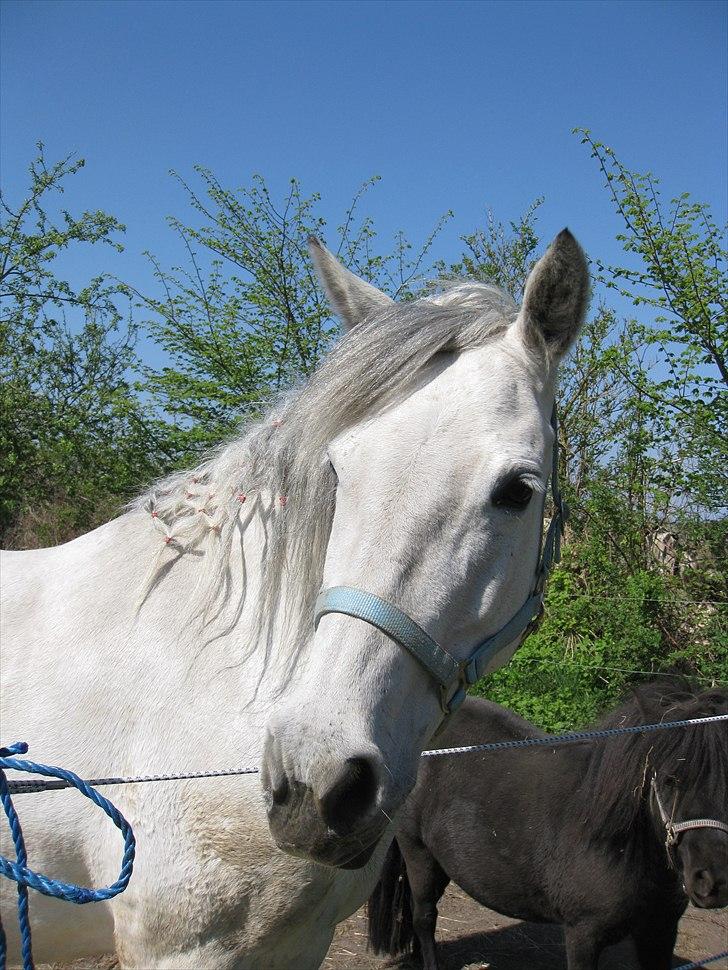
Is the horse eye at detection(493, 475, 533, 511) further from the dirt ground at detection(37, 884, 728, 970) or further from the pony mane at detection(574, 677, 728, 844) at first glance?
the dirt ground at detection(37, 884, 728, 970)

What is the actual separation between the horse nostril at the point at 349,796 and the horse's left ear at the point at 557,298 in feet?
3.42

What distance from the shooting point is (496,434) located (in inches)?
59.4

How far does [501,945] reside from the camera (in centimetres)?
452

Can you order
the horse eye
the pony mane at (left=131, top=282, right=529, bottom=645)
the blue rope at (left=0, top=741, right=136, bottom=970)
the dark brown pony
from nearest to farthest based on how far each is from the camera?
the blue rope at (left=0, top=741, right=136, bottom=970) < the horse eye < the pony mane at (left=131, top=282, right=529, bottom=645) < the dark brown pony

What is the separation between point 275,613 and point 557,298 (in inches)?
39.4

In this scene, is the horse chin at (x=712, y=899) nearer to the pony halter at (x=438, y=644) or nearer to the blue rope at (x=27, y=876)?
the pony halter at (x=438, y=644)

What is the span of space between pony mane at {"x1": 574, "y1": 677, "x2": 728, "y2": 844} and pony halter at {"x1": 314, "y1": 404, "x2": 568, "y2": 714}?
216cm

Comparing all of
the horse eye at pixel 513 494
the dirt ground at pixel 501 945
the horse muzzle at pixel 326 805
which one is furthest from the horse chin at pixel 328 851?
the dirt ground at pixel 501 945

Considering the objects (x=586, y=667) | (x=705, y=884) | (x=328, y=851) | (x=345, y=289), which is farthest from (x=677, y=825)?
(x=586, y=667)

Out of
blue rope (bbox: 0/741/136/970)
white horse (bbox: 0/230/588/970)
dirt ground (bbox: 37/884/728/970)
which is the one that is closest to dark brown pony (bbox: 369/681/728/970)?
dirt ground (bbox: 37/884/728/970)

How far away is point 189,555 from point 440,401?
0.77 m

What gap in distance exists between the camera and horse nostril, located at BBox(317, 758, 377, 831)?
118 centimetres

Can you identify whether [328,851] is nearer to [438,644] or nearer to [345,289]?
[438,644]

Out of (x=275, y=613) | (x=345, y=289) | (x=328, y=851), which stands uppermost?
(x=345, y=289)
